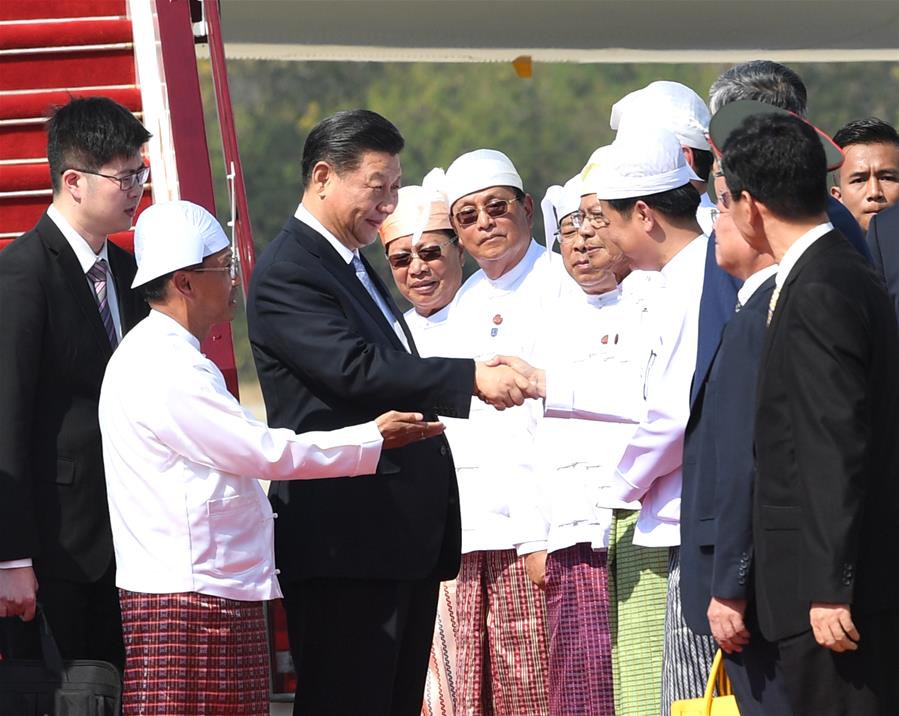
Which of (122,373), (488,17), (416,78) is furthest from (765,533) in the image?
(416,78)

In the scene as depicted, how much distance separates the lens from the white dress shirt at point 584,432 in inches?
197

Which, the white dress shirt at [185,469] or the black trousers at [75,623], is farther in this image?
the black trousers at [75,623]

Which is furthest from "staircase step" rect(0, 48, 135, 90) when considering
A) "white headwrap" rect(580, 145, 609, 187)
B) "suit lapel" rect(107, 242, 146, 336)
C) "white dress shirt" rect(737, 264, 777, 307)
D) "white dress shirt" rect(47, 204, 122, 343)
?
"white dress shirt" rect(737, 264, 777, 307)

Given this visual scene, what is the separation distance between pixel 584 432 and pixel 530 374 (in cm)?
63

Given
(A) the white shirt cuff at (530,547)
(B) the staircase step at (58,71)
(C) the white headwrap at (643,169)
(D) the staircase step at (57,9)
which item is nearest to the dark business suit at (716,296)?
(C) the white headwrap at (643,169)

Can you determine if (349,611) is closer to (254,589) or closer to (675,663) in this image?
(254,589)

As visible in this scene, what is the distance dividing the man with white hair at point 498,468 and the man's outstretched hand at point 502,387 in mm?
984

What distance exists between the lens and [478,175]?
6137 mm

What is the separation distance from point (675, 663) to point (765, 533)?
30.6 inches

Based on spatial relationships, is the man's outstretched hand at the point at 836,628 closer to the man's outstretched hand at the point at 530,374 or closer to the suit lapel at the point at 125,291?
the man's outstretched hand at the point at 530,374

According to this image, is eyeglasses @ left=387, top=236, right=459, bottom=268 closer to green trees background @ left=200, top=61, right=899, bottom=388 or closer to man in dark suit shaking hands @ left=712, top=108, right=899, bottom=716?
man in dark suit shaking hands @ left=712, top=108, right=899, bottom=716

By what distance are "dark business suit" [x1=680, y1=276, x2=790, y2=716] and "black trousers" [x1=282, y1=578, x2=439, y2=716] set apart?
92cm

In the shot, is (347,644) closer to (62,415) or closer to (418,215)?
(62,415)

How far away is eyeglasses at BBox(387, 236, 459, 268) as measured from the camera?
20.8ft
